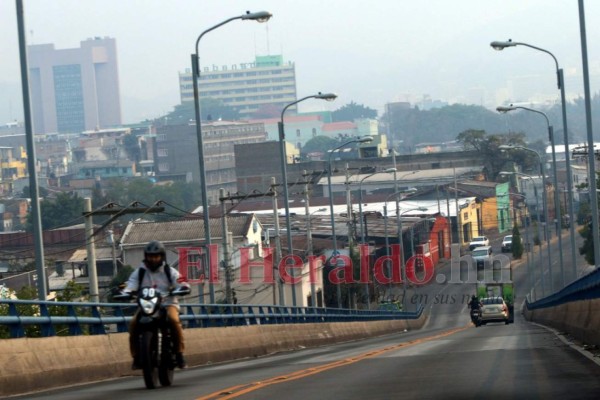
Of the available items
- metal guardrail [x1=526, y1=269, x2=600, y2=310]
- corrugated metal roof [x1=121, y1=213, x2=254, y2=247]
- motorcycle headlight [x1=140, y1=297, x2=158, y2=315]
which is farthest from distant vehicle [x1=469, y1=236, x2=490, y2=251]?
motorcycle headlight [x1=140, y1=297, x2=158, y2=315]

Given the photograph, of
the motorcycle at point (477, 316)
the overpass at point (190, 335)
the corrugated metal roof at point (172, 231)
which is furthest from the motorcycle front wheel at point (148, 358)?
the corrugated metal roof at point (172, 231)

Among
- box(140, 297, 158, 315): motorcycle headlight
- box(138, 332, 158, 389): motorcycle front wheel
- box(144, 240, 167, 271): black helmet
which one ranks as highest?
box(144, 240, 167, 271): black helmet

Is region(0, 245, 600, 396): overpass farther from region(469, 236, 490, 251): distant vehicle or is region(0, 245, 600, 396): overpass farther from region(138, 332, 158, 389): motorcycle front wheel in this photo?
region(469, 236, 490, 251): distant vehicle

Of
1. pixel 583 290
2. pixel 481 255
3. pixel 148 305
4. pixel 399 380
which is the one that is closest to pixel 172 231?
pixel 481 255

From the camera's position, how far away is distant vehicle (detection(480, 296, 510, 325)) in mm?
74500

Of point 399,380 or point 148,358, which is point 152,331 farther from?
point 399,380

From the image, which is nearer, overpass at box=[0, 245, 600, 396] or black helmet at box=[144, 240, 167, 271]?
black helmet at box=[144, 240, 167, 271]

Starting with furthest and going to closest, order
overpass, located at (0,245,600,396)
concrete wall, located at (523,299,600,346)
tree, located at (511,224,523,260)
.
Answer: tree, located at (511,224,523,260)
concrete wall, located at (523,299,600,346)
overpass, located at (0,245,600,396)

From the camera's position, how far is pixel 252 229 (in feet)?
282

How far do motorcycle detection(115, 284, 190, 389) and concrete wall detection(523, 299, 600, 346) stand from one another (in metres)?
10.7

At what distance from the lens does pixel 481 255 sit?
110625 millimetres

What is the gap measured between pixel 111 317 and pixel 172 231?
59.2 m

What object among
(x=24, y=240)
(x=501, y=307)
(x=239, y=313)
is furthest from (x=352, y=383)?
(x=24, y=240)

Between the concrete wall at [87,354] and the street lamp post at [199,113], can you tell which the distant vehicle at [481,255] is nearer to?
the street lamp post at [199,113]
